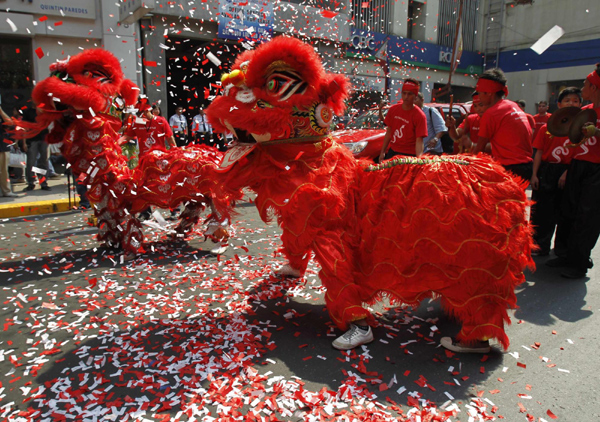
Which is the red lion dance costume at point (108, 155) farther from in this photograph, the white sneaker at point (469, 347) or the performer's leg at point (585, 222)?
the performer's leg at point (585, 222)

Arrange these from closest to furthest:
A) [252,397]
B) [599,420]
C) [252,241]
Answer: [599,420] < [252,397] < [252,241]

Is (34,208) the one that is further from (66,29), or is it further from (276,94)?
(276,94)

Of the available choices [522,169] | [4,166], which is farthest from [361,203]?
[4,166]

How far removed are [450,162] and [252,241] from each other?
3.23 meters

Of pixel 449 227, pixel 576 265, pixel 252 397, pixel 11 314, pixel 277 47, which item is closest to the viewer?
pixel 252 397

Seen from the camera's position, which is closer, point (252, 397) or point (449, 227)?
point (252, 397)

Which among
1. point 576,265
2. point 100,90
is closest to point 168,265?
point 100,90

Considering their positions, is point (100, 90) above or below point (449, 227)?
above

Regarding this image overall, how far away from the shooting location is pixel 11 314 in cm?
334

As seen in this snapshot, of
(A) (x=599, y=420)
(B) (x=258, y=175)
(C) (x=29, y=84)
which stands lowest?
(A) (x=599, y=420)

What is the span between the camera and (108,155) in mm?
4492

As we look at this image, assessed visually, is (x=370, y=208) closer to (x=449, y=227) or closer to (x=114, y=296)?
(x=449, y=227)

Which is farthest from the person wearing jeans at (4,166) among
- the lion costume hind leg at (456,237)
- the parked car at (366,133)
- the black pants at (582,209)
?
the black pants at (582,209)

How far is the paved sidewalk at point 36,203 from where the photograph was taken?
275 inches
